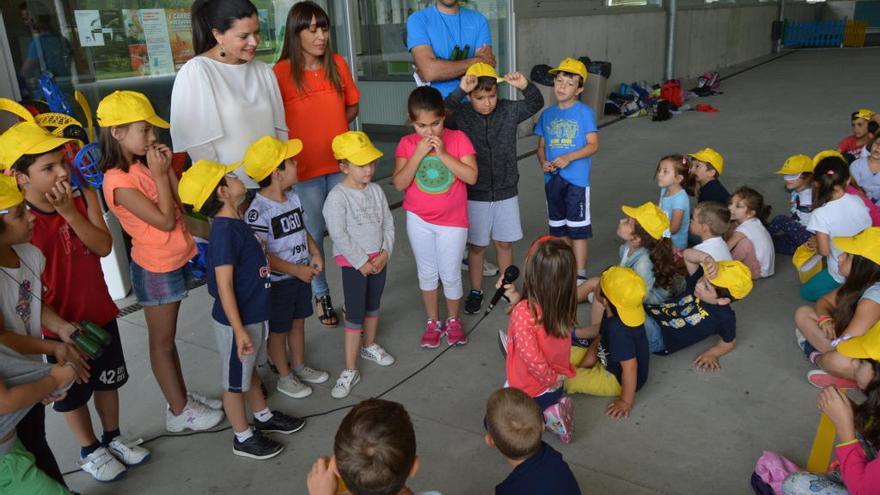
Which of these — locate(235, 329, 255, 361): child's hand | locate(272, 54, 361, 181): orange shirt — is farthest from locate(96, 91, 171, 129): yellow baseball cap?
locate(272, 54, 361, 181): orange shirt

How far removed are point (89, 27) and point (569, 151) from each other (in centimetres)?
323

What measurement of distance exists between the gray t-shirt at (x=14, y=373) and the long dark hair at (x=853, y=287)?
3170 millimetres

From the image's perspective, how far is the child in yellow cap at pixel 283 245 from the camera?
2787 millimetres

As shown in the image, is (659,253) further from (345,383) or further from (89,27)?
(89,27)

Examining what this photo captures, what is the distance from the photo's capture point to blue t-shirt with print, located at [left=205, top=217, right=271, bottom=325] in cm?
255

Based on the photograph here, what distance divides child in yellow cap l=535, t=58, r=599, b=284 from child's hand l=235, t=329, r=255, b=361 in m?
2.19

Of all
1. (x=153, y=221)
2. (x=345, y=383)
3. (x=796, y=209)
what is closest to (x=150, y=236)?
(x=153, y=221)

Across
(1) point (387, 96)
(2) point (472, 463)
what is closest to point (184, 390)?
(2) point (472, 463)

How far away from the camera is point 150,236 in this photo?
2701mm

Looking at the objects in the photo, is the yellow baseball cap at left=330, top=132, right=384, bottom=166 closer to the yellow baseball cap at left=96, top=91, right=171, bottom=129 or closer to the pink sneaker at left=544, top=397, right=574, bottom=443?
the yellow baseball cap at left=96, top=91, right=171, bottom=129

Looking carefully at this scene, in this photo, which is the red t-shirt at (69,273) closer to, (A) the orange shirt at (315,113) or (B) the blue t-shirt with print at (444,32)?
(A) the orange shirt at (315,113)

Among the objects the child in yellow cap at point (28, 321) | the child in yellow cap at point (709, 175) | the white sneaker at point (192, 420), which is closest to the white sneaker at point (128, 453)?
the white sneaker at point (192, 420)

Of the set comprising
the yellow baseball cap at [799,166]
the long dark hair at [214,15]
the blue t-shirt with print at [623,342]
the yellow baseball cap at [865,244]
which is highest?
the long dark hair at [214,15]

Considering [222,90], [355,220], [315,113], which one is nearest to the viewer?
[222,90]
